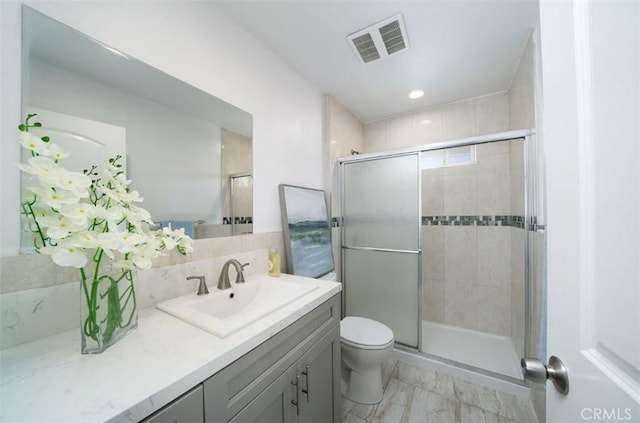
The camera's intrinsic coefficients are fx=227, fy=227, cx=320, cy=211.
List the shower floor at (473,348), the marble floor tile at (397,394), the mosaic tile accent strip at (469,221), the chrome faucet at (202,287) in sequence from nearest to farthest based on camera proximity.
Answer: the chrome faucet at (202,287) < the marble floor tile at (397,394) < the shower floor at (473,348) < the mosaic tile accent strip at (469,221)

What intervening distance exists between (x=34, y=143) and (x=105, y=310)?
496mm

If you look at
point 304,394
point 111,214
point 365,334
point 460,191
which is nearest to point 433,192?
point 460,191

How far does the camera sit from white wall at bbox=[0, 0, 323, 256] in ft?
2.33

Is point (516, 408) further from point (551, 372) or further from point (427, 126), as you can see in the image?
point (427, 126)

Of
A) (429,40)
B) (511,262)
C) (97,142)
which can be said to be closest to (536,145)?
(429,40)

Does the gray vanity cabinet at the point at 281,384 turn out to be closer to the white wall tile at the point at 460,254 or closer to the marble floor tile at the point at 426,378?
the marble floor tile at the point at 426,378

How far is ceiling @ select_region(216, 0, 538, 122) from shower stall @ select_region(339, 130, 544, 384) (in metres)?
0.63

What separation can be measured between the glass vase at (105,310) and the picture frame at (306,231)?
102 centimetres

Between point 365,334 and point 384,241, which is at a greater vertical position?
point 384,241

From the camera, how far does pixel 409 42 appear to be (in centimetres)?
162

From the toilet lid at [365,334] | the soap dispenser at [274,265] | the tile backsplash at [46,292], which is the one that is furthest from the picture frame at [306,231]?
the tile backsplash at [46,292]

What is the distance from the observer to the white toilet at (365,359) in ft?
4.94

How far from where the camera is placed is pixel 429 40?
5.23 feet

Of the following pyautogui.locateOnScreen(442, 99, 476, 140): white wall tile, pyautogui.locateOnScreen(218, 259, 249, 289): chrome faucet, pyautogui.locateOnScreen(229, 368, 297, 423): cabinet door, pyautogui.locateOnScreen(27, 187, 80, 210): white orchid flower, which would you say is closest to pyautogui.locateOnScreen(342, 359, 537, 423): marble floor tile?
pyautogui.locateOnScreen(229, 368, 297, 423): cabinet door
